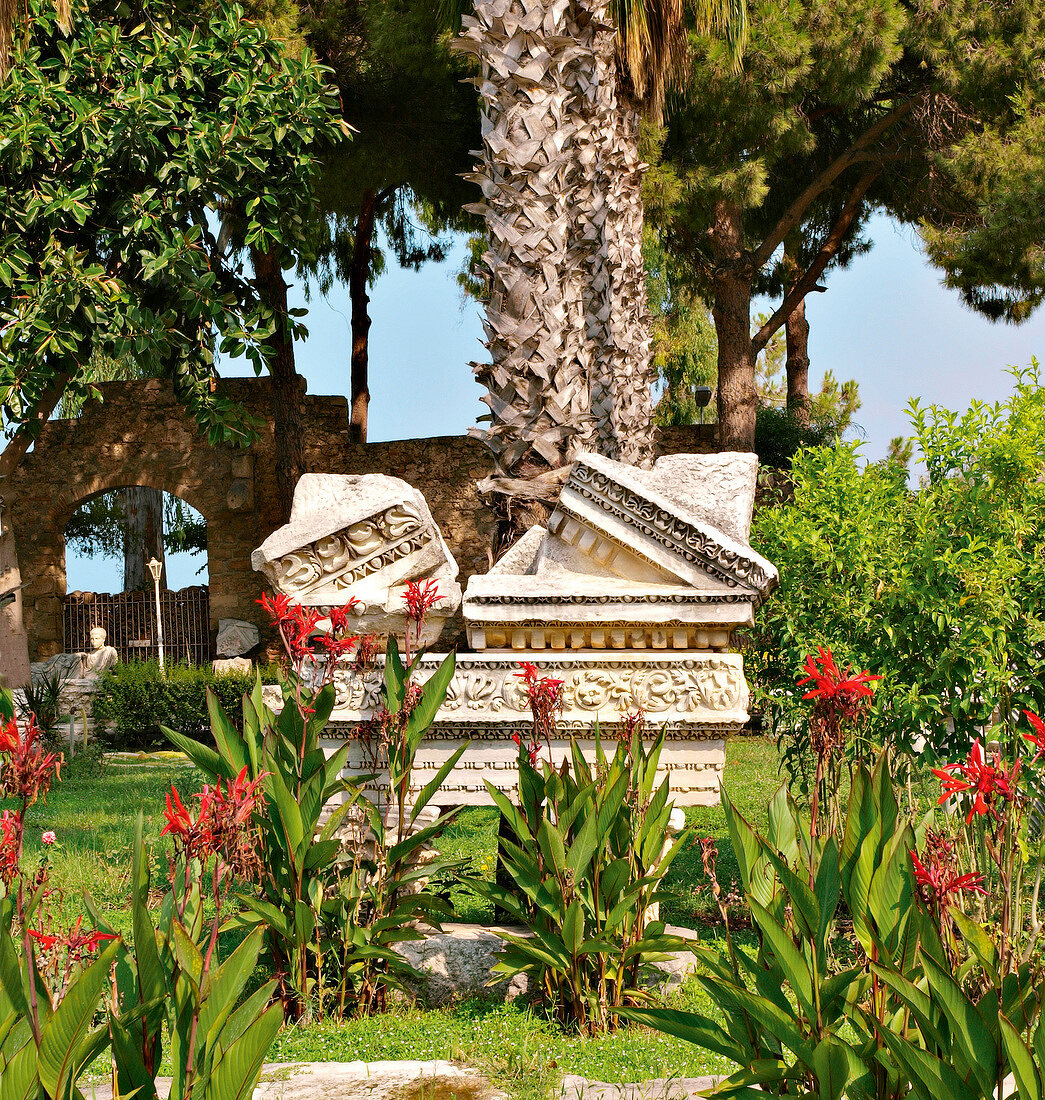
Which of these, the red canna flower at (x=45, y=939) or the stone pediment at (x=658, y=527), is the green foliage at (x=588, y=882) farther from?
the red canna flower at (x=45, y=939)

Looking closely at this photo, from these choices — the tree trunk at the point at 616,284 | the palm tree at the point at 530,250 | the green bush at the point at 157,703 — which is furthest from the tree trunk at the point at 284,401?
the palm tree at the point at 530,250

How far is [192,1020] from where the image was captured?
1880 millimetres

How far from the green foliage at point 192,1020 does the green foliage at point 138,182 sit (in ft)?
23.5

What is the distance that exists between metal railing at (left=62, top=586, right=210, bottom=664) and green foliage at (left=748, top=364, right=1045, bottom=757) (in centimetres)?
1104

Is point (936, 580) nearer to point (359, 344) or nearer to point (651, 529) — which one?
point (651, 529)

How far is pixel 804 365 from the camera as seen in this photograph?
51.8 feet

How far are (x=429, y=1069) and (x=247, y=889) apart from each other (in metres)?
1.71

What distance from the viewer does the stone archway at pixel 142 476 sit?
574 inches

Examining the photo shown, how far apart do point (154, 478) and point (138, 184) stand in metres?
6.35

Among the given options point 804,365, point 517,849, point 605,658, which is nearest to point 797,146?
point 804,365

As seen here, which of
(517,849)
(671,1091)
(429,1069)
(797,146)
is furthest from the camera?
(797,146)

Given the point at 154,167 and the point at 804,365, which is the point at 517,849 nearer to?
the point at 154,167

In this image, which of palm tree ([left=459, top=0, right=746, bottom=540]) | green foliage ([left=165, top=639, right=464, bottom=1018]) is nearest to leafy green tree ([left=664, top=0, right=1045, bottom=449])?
palm tree ([left=459, top=0, right=746, bottom=540])

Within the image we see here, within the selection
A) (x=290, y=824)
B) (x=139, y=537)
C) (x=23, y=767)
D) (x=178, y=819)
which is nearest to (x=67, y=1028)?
(x=178, y=819)
